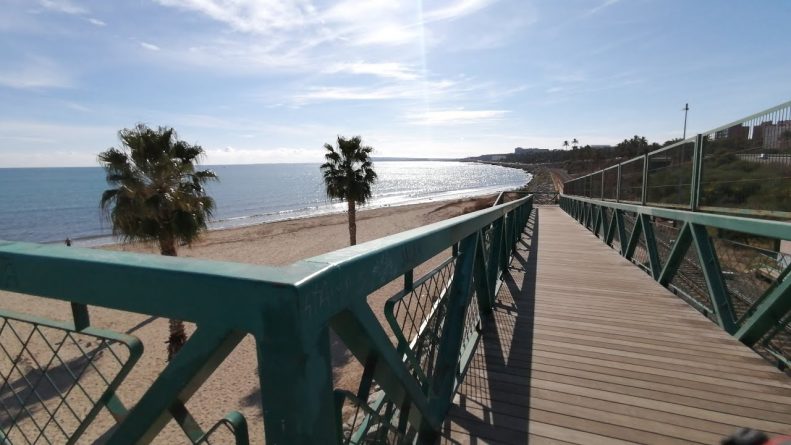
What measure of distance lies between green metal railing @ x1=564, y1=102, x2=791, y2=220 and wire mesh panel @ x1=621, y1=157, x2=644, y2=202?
525 millimetres

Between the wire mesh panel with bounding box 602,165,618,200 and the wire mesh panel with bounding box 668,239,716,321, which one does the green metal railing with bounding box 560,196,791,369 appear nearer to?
the wire mesh panel with bounding box 668,239,716,321

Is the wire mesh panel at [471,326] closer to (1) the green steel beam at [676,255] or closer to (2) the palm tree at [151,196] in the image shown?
(1) the green steel beam at [676,255]

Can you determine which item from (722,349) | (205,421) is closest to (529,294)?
(722,349)

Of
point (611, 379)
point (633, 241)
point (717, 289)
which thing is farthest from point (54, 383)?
point (633, 241)

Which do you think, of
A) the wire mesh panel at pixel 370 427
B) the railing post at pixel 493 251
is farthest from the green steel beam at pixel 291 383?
the railing post at pixel 493 251

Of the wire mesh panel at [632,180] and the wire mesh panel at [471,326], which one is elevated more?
the wire mesh panel at [632,180]

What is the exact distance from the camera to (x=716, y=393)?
8.23 feet

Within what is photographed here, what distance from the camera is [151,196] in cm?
1175

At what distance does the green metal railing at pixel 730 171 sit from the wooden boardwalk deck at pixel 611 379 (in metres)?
1.14

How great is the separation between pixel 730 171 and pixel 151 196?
13.3 meters

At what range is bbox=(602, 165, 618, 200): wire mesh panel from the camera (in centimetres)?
831

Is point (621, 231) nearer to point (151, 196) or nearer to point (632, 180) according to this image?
point (632, 180)

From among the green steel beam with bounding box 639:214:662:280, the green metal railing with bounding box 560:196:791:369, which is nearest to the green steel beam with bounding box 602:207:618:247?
the green steel beam with bounding box 639:214:662:280

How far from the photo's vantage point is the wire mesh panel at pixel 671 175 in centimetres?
458
